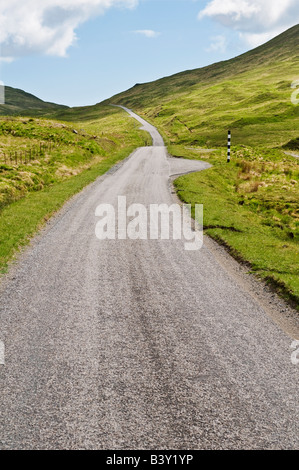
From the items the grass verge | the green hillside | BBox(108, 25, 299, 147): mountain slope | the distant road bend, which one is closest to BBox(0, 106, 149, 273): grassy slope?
the green hillside

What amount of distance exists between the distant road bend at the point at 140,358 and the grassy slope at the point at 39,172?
3.72 metres

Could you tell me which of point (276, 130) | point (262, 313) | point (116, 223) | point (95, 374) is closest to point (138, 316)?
point (95, 374)

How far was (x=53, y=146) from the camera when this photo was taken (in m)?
44.3

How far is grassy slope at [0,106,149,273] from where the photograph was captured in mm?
Answer: 17203

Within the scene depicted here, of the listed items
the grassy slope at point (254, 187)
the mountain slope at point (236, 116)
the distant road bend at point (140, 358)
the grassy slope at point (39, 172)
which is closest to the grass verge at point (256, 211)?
the grassy slope at point (254, 187)

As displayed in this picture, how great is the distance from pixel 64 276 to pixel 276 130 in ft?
250

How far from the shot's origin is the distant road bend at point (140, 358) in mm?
5723

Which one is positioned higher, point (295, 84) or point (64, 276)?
point (295, 84)

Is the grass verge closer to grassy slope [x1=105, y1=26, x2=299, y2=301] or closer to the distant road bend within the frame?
grassy slope [x1=105, y1=26, x2=299, y2=301]

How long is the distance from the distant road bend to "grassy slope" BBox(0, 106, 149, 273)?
3.72 m

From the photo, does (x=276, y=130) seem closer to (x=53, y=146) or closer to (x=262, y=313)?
(x=53, y=146)

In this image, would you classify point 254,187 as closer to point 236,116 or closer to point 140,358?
point 140,358

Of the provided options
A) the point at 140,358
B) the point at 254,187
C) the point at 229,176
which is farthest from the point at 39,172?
the point at 140,358
